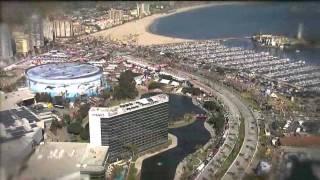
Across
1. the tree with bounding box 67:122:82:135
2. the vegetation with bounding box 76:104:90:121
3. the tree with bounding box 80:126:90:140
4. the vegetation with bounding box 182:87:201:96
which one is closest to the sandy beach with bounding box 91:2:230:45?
the vegetation with bounding box 182:87:201:96

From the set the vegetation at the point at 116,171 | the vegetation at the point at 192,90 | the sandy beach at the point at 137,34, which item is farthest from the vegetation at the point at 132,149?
the sandy beach at the point at 137,34

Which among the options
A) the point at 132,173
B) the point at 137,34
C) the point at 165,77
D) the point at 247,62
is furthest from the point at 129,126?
the point at 137,34

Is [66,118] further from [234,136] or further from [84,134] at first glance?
[234,136]

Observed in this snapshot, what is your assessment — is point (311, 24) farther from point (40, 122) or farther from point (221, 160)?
point (40, 122)

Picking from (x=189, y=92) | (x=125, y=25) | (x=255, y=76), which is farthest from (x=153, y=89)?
(x=125, y=25)

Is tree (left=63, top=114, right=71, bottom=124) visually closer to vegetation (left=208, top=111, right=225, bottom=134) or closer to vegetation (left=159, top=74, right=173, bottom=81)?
vegetation (left=208, top=111, right=225, bottom=134)

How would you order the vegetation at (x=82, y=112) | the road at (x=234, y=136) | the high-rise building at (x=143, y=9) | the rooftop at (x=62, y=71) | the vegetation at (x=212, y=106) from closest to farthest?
1. the road at (x=234, y=136)
2. the high-rise building at (x=143, y=9)
3. the vegetation at (x=82, y=112)
4. the vegetation at (x=212, y=106)
5. the rooftop at (x=62, y=71)

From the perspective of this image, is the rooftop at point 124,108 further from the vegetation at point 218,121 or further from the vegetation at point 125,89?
the vegetation at point 125,89

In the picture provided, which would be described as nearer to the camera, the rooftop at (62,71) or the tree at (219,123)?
the tree at (219,123)
